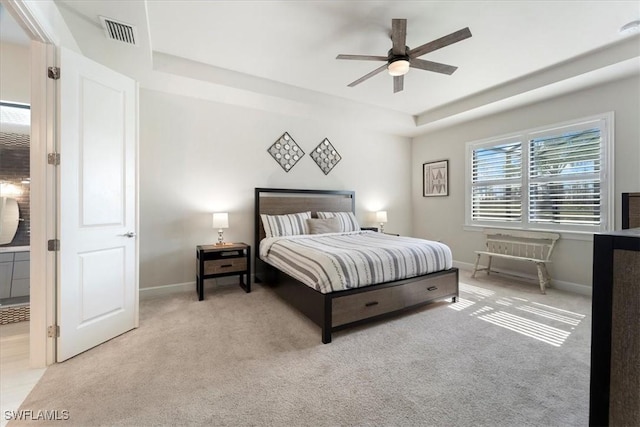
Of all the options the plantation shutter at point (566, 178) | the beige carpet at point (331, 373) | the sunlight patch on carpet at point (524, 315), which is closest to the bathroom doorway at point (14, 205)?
the beige carpet at point (331, 373)

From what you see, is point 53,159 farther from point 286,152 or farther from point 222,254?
point 286,152

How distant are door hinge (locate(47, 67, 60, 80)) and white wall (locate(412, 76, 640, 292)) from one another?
567 cm

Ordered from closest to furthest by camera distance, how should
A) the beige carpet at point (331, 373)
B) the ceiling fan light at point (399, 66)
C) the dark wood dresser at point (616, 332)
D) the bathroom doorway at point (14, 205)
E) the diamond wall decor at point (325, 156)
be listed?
the dark wood dresser at point (616, 332), the beige carpet at point (331, 373), the ceiling fan light at point (399, 66), the bathroom doorway at point (14, 205), the diamond wall decor at point (325, 156)

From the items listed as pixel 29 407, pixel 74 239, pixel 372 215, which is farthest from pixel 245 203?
pixel 29 407

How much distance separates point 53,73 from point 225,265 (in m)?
2.46

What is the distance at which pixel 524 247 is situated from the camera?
13.8ft

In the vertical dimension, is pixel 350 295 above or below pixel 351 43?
below

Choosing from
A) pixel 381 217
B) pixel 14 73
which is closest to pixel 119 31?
pixel 14 73

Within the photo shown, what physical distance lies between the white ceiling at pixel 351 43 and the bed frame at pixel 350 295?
185 centimetres

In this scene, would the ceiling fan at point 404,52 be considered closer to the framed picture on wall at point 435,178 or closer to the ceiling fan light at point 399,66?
the ceiling fan light at point 399,66

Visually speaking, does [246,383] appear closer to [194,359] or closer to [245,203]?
[194,359]

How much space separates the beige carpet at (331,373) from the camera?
1.57 m

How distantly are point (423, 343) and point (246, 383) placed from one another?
152 centimetres

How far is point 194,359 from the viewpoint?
6.94 ft
